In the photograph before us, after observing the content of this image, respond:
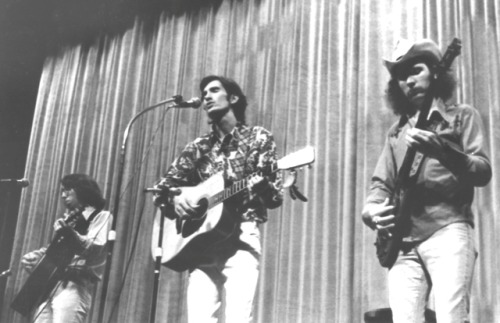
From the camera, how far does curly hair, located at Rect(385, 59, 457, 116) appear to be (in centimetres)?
282

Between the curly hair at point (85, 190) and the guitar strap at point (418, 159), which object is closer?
the guitar strap at point (418, 159)

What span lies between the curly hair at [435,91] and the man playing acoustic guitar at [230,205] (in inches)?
24.8

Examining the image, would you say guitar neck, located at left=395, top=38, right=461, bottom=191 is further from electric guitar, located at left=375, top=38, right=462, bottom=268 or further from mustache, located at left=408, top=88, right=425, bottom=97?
mustache, located at left=408, top=88, right=425, bottom=97

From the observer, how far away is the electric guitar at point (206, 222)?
3.05m

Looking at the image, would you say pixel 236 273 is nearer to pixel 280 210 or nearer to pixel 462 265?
pixel 462 265

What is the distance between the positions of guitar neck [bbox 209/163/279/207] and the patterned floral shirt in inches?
1.1

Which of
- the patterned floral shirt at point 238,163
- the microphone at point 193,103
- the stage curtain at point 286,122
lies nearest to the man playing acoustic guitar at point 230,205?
the patterned floral shirt at point 238,163

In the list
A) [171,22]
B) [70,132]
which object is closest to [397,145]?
[171,22]

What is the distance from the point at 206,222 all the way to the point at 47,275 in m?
1.33

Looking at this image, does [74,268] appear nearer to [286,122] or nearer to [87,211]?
[87,211]

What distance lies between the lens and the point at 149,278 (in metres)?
5.48

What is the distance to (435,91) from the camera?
271 centimetres

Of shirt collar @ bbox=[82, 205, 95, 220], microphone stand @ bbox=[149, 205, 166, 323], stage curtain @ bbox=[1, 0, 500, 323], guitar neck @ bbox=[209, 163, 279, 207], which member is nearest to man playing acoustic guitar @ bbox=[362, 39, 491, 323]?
guitar neck @ bbox=[209, 163, 279, 207]

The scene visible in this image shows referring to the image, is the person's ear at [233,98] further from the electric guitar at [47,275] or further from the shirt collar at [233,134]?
the electric guitar at [47,275]
